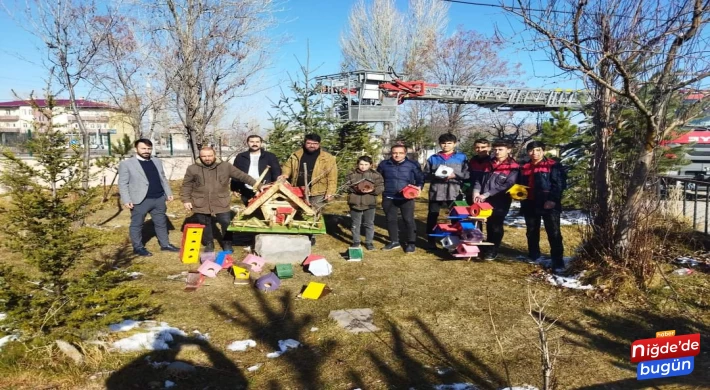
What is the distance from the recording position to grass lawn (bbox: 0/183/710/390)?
3062 mm

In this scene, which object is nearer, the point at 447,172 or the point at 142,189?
the point at 142,189

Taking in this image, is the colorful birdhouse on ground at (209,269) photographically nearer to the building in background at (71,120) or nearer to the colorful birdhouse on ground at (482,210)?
the building in background at (71,120)

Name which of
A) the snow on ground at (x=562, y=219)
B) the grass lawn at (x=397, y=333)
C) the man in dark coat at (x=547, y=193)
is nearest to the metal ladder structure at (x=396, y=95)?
the snow on ground at (x=562, y=219)

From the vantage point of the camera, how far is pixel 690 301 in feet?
13.9

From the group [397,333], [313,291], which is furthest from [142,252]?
[397,333]

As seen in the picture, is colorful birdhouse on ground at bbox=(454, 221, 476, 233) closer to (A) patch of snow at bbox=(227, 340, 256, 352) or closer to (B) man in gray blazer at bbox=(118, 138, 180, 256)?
(A) patch of snow at bbox=(227, 340, 256, 352)

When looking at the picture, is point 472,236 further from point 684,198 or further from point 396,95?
point 396,95

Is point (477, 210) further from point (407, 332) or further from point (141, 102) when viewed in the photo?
point (141, 102)

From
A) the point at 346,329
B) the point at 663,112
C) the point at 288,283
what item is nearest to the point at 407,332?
the point at 346,329

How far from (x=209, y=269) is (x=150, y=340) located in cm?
183

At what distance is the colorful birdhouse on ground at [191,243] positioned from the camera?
612 centimetres

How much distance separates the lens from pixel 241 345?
366cm

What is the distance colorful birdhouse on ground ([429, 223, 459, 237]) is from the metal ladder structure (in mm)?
3268

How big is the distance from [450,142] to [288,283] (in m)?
2.96
